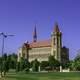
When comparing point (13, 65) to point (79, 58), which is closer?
point (79, 58)

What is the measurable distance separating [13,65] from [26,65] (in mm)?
32633

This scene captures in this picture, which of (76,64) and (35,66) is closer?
(76,64)

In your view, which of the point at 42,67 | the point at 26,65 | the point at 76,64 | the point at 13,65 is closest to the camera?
the point at 76,64

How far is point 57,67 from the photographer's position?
17625cm

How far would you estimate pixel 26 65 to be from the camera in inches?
5197

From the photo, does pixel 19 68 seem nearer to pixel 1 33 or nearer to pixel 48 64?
pixel 48 64

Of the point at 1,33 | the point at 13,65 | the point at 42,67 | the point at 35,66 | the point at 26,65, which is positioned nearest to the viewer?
the point at 1,33

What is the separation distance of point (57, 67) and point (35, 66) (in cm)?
3700

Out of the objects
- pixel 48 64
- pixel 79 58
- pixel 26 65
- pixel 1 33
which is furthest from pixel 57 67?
pixel 1 33

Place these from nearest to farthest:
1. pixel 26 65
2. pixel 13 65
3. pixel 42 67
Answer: pixel 26 65 < pixel 13 65 < pixel 42 67

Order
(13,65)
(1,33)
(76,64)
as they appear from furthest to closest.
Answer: (13,65) → (76,64) → (1,33)

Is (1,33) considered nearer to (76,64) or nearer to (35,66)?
(76,64)

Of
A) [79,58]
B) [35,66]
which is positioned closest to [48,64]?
[35,66]

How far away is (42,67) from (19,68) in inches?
1724
